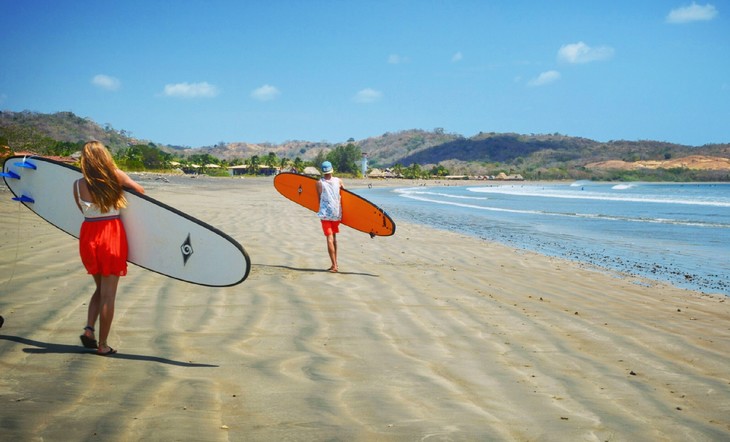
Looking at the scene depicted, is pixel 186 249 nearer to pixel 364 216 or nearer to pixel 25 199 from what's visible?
pixel 25 199

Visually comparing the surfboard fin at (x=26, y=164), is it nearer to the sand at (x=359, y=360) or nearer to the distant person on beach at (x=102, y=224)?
the distant person on beach at (x=102, y=224)

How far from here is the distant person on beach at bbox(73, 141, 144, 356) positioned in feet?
12.7

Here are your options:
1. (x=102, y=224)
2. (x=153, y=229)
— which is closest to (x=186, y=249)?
(x=153, y=229)

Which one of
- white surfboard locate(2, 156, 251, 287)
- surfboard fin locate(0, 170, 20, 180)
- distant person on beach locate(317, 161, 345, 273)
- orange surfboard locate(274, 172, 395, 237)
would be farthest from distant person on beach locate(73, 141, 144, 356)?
orange surfboard locate(274, 172, 395, 237)

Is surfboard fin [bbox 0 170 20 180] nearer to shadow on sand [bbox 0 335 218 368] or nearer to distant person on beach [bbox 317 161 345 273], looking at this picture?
shadow on sand [bbox 0 335 218 368]

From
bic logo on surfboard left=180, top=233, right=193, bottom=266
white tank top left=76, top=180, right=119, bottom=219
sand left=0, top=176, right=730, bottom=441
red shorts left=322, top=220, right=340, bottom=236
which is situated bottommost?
sand left=0, top=176, right=730, bottom=441

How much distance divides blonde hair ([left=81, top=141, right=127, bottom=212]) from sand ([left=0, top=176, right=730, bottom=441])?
1041 millimetres

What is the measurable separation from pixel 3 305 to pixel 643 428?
5172 mm

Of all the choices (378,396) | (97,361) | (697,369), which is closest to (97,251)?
(97,361)

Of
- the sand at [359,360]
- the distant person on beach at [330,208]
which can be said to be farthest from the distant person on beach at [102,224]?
the distant person on beach at [330,208]

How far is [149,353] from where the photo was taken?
13.7ft

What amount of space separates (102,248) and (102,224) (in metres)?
0.17

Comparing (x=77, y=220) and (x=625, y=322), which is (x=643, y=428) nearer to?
(x=625, y=322)

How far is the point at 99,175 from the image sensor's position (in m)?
3.89
